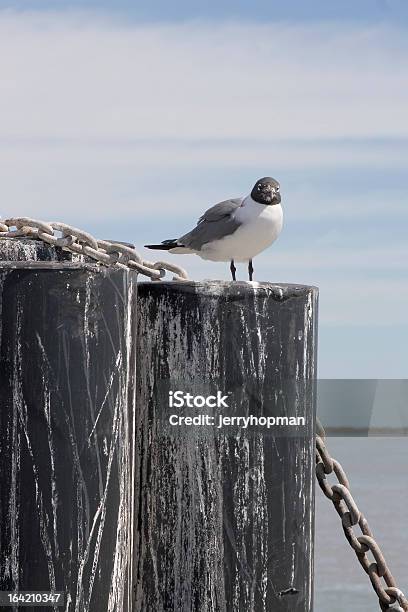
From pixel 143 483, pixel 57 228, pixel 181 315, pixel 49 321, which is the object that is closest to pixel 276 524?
pixel 143 483

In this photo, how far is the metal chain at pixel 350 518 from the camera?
3301mm

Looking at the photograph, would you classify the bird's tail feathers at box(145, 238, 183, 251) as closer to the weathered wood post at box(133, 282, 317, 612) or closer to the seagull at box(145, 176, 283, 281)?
the seagull at box(145, 176, 283, 281)

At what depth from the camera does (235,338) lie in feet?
9.64

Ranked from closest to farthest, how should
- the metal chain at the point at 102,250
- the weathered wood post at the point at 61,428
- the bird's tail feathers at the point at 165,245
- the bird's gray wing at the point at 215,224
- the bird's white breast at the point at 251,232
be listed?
1. the weathered wood post at the point at 61,428
2. the metal chain at the point at 102,250
3. the bird's white breast at the point at 251,232
4. the bird's gray wing at the point at 215,224
5. the bird's tail feathers at the point at 165,245

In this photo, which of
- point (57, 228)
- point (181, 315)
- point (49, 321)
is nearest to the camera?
point (49, 321)

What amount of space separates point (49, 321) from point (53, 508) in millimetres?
414

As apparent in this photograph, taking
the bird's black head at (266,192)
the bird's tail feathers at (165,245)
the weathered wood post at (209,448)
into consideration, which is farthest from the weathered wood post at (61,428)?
the bird's tail feathers at (165,245)

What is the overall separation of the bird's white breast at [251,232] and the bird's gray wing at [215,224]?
0.09ft

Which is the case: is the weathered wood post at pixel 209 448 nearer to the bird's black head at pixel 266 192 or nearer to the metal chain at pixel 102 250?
the metal chain at pixel 102 250

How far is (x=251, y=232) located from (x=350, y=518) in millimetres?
1825

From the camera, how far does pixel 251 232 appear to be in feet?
16.1

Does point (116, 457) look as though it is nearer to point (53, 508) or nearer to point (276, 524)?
point (53, 508)

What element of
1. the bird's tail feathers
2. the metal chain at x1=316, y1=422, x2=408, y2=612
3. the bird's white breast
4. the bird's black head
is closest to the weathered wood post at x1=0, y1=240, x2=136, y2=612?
the metal chain at x1=316, y1=422, x2=408, y2=612

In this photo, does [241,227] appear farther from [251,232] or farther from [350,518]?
[350,518]
